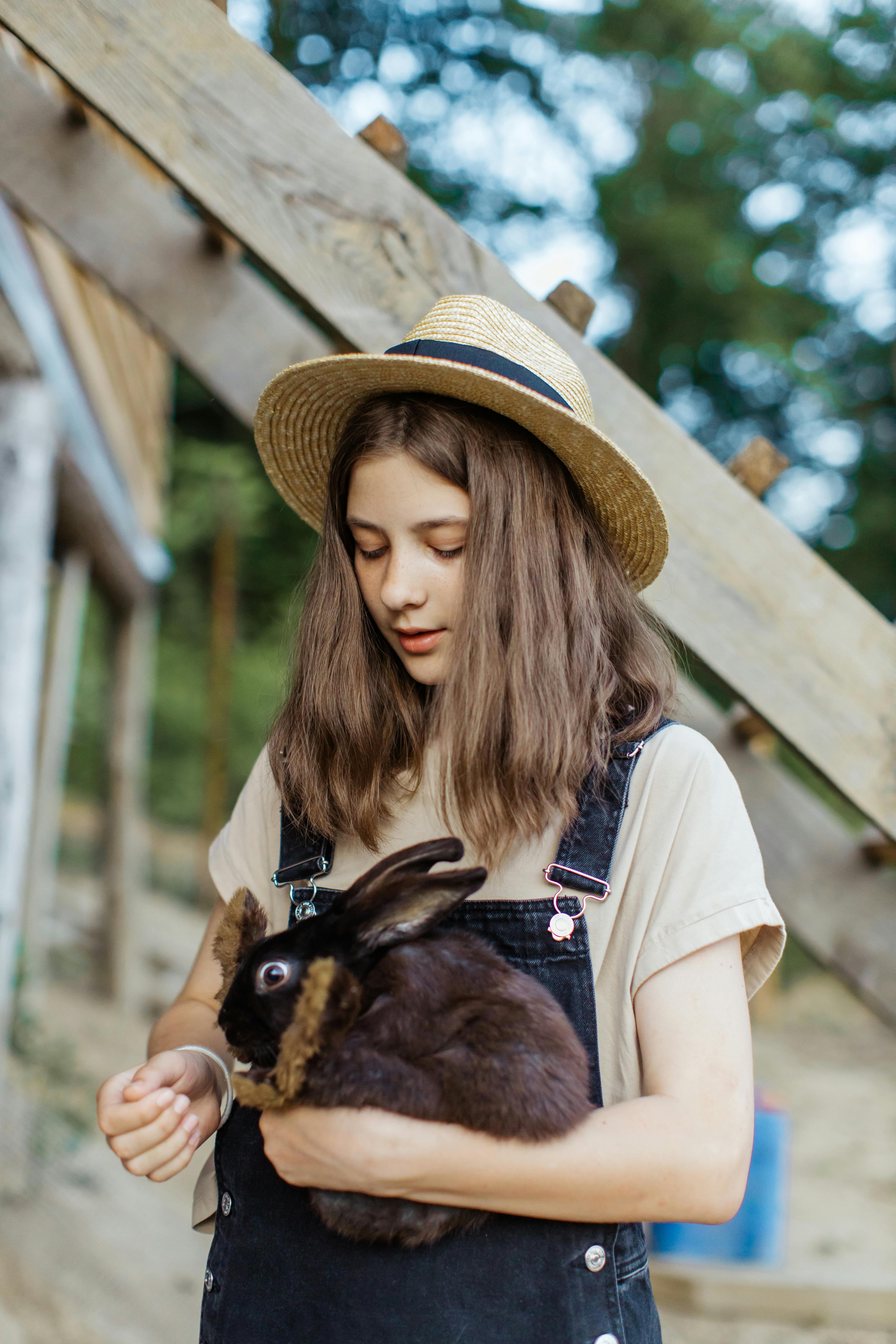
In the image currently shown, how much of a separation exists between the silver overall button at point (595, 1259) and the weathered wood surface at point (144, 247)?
192 centimetres

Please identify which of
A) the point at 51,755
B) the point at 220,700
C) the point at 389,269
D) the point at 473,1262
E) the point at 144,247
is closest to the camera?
the point at 473,1262

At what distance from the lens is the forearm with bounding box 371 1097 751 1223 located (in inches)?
47.0

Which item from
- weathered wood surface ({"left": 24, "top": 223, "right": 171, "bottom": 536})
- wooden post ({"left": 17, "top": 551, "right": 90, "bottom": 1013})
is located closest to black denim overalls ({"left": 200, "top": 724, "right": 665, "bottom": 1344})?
weathered wood surface ({"left": 24, "top": 223, "right": 171, "bottom": 536})

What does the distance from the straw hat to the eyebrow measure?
185 millimetres

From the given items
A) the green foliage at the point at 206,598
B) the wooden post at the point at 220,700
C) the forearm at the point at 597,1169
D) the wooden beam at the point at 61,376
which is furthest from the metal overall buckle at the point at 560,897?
the green foliage at the point at 206,598

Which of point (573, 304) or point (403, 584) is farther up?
point (573, 304)

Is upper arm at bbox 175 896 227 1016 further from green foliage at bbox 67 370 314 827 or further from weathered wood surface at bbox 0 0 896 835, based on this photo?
green foliage at bbox 67 370 314 827

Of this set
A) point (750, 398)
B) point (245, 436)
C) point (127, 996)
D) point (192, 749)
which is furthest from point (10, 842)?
point (750, 398)

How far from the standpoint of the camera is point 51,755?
6.88m

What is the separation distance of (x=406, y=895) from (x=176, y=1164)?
1.70 feet

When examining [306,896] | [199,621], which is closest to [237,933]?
[306,896]

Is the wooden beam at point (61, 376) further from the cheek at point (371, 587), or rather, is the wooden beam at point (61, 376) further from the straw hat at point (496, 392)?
the cheek at point (371, 587)

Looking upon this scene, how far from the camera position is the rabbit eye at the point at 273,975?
49.4 inches

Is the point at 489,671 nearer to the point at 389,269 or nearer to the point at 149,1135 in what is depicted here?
the point at 149,1135
